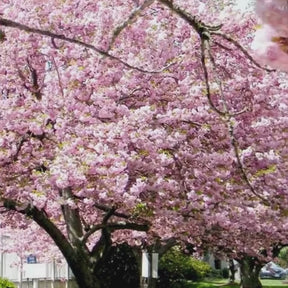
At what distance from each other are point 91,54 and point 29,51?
1402 millimetres

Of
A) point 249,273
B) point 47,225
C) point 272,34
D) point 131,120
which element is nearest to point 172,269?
point 249,273

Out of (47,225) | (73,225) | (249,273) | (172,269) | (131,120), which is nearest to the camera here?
(131,120)

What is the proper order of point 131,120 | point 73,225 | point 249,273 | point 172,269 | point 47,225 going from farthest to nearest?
point 249,273, point 172,269, point 73,225, point 47,225, point 131,120

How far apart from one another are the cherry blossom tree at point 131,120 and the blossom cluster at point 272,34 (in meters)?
8.95

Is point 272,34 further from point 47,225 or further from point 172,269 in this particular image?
point 172,269

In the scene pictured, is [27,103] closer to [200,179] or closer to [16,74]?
[16,74]

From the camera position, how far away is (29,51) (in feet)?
38.5

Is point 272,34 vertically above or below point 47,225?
below

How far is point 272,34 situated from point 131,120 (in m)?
9.23

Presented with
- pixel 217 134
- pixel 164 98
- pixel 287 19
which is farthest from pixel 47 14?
pixel 287 19

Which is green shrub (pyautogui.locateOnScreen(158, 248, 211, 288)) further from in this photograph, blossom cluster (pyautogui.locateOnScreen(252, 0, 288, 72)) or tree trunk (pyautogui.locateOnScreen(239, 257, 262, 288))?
blossom cluster (pyautogui.locateOnScreen(252, 0, 288, 72))

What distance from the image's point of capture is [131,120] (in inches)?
408

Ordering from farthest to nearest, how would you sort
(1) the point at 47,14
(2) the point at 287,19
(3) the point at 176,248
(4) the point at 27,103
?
(3) the point at 176,248 < (1) the point at 47,14 < (4) the point at 27,103 < (2) the point at 287,19

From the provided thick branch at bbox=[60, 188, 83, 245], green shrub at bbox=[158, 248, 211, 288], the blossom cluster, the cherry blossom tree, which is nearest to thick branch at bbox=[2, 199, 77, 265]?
the cherry blossom tree
